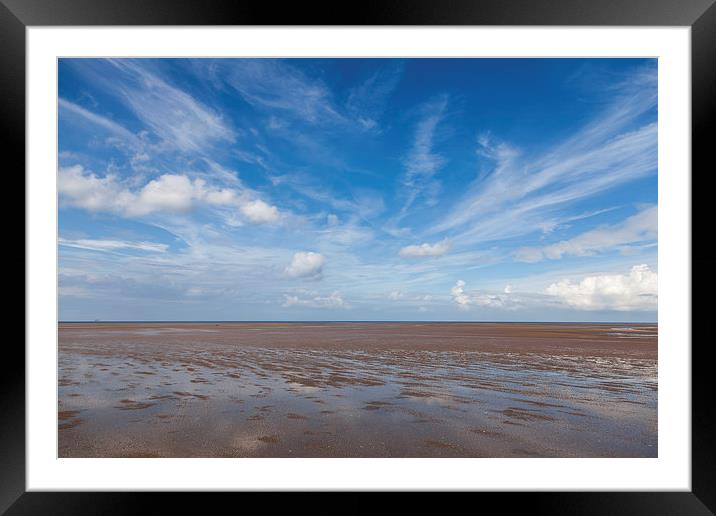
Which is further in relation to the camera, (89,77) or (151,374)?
(151,374)

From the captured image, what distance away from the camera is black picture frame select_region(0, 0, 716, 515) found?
156cm

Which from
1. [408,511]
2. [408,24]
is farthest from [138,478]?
[408,24]

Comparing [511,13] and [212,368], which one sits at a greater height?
[511,13]

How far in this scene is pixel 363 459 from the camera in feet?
5.49

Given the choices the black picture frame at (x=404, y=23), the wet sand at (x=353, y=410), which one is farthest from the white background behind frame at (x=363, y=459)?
the wet sand at (x=353, y=410)

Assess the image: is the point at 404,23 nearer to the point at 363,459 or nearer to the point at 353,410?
the point at 363,459

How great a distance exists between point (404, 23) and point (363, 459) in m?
1.99

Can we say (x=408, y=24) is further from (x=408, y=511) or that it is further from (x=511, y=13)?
(x=408, y=511)

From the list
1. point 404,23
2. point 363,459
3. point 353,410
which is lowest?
point 353,410

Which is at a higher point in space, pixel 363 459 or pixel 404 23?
pixel 404 23

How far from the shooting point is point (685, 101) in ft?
5.42

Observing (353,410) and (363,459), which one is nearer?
(363,459)

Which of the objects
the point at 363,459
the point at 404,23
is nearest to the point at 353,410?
the point at 363,459

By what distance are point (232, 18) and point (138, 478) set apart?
211 centimetres
